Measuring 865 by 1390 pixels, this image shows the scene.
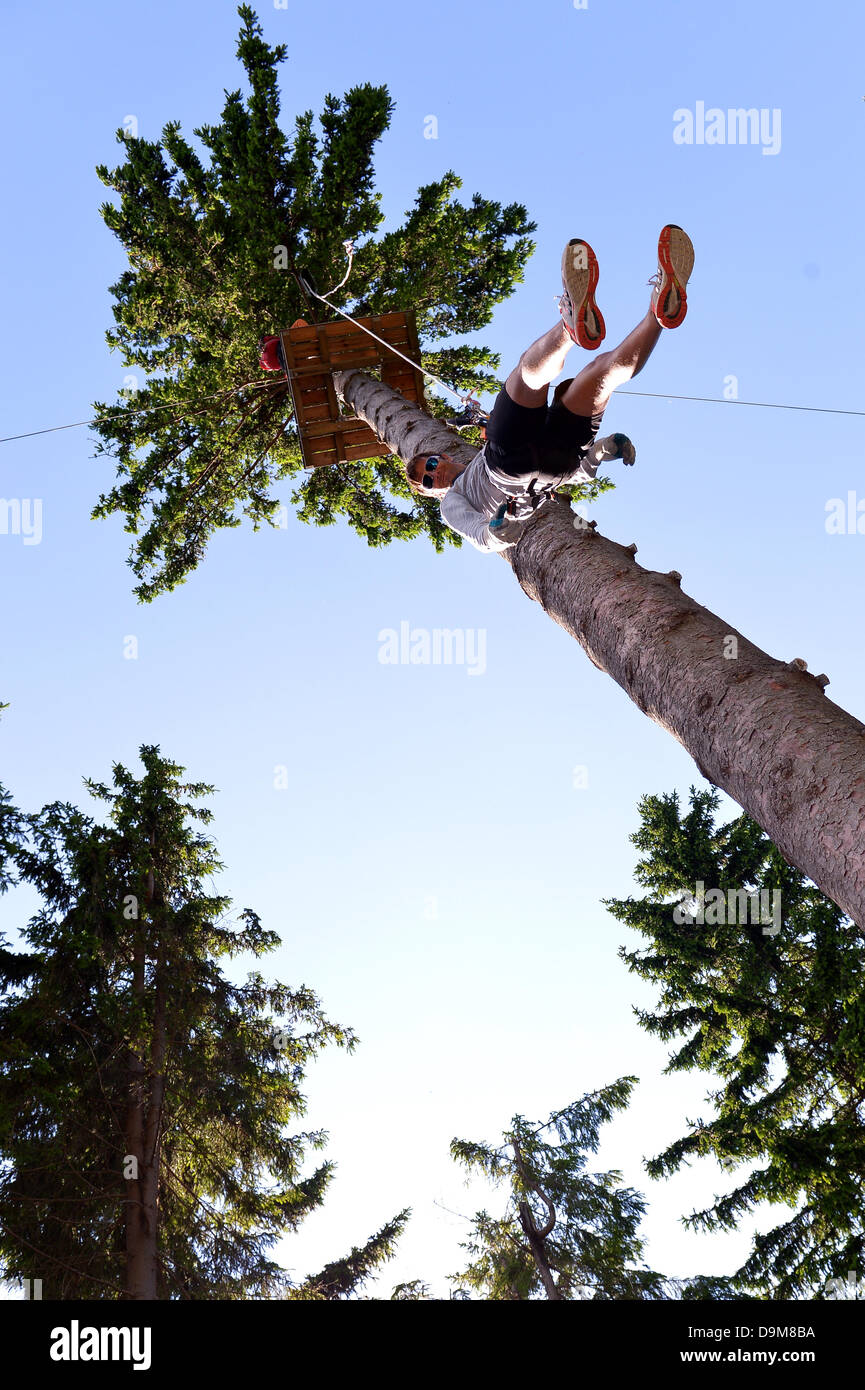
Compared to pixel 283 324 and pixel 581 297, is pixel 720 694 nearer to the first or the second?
pixel 581 297

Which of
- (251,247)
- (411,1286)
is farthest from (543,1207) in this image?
(251,247)

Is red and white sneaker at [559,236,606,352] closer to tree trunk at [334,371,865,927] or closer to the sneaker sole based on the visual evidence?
the sneaker sole

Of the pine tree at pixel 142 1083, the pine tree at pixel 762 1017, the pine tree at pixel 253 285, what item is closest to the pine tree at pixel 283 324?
the pine tree at pixel 253 285

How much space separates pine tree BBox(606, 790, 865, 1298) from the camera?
29.7 ft

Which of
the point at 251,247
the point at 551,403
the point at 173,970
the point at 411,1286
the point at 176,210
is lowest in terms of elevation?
the point at 411,1286

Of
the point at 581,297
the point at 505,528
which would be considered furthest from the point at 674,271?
the point at 505,528

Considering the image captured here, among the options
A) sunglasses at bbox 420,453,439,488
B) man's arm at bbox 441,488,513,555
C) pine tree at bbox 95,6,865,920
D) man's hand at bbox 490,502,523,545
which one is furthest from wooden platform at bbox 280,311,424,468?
man's hand at bbox 490,502,523,545

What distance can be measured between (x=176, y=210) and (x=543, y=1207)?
39.0ft

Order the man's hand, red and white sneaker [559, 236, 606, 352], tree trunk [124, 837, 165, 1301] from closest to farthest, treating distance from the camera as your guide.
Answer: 1. red and white sneaker [559, 236, 606, 352]
2. the man's hand
3. tree trunk [124, 837, 165, 1301]

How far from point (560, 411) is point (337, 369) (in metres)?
4.65

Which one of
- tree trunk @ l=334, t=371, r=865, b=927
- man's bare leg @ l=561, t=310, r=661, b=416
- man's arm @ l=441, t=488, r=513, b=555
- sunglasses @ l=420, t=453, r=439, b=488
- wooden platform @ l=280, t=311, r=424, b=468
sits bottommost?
tree trunk @ l=334, t=371, r=865, b=927

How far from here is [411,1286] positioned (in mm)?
9891

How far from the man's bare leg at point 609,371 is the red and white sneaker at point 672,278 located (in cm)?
7
